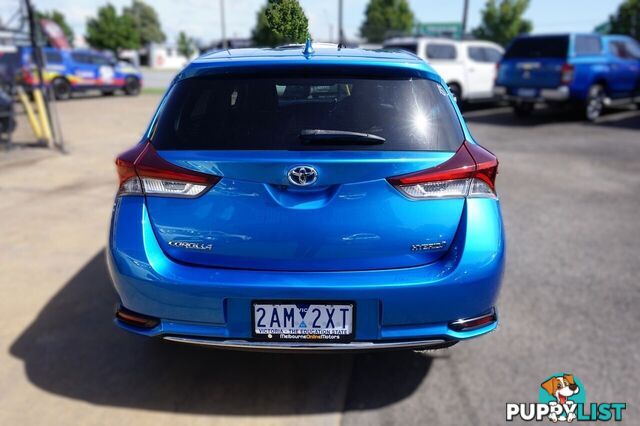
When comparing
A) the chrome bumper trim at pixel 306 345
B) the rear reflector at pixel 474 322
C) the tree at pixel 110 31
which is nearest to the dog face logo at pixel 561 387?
the rear reflector at pixel 474 322

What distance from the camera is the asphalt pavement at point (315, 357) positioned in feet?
8.18

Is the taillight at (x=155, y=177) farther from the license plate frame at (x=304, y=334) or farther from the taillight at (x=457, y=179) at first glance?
the taillight at (x=457, y=179)

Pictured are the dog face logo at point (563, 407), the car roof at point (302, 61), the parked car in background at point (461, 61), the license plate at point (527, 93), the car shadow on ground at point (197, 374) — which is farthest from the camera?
the parked car in background at point (461, 61)

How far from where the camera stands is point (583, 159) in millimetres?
8586

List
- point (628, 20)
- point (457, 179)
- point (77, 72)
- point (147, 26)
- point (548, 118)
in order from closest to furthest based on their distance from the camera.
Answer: point (457, 179) < point (548, 118) < point (77, 72) < point (628, 20) < point (147, 26)

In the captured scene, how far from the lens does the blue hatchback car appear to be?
2111 mm

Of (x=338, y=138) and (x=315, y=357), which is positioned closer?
(x=338, y=138)

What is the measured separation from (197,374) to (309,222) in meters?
1.23

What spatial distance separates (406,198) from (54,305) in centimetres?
267

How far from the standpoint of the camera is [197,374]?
2785 millimetres

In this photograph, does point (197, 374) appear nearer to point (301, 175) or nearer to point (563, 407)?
point (301, 175)

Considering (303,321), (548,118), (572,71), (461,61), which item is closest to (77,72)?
(461,61)

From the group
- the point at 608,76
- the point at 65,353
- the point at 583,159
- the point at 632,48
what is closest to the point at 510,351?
the point at 65,353

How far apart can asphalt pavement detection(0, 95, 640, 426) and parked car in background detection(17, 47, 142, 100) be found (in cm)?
1554
